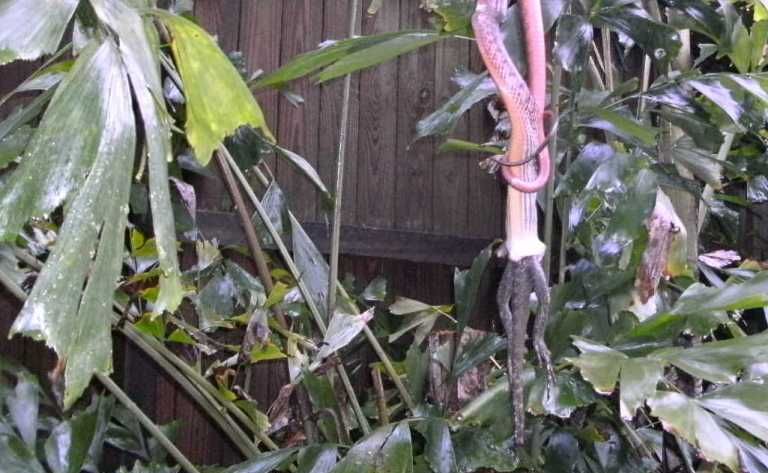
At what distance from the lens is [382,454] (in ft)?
2.86

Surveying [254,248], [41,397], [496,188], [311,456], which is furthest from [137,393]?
[496,188]

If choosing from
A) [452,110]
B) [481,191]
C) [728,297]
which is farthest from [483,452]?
[481,191]

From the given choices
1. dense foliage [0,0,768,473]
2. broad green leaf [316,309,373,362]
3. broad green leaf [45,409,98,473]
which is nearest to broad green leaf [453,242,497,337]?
dense foliage [0,0,768,473]

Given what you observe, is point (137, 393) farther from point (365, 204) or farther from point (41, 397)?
point (365, 204)

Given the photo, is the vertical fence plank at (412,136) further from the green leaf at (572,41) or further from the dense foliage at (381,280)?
the green leaf at (572,41)

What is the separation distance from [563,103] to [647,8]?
8.3 inches

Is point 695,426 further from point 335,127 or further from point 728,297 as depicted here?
point 335,127

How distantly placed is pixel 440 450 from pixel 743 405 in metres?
0.31

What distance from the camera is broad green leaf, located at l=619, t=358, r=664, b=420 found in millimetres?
742

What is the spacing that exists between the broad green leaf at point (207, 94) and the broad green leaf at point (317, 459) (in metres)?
0.50

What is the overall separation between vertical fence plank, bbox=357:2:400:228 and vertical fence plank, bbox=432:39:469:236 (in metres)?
0.12

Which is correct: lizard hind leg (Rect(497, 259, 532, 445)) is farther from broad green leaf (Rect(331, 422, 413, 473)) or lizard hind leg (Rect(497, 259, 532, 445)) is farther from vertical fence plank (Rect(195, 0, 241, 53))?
vertical fence plank (Rect(195, 0, 241, 53))

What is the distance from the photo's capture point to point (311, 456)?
3.13ft

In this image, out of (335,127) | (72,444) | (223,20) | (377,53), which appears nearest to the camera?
(377,53)
